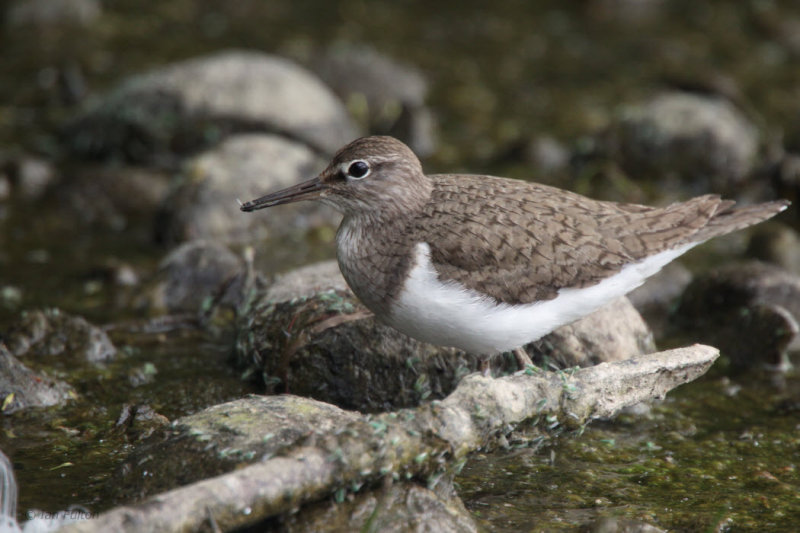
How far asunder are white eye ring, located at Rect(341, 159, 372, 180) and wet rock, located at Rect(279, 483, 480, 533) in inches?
90.3

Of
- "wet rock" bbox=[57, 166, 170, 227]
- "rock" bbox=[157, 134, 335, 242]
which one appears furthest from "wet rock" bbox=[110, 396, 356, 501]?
"wet rock" bbox=[57, 166, 170, 227]

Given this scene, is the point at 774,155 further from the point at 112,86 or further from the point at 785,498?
the point at 112,86

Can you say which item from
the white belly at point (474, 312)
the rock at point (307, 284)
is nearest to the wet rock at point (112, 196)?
the rock at point (307, 284)

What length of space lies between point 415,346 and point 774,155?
6919mm

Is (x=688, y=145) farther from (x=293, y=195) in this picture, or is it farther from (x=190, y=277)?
(x=293, y=195)

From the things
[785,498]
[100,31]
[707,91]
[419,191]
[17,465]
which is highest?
[100,31]

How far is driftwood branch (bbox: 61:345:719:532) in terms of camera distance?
14.8 ft

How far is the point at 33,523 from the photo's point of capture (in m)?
5.19

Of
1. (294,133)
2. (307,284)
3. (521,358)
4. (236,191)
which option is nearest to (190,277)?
(236,191)

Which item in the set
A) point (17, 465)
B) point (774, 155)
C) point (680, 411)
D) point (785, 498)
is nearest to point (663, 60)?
point (774, 155)

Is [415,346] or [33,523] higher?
[415,346]

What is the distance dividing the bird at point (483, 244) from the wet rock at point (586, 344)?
362 millimetres

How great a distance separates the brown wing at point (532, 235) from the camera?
6.16m

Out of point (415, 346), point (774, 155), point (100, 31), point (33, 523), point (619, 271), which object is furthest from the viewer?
point (100, 31)
